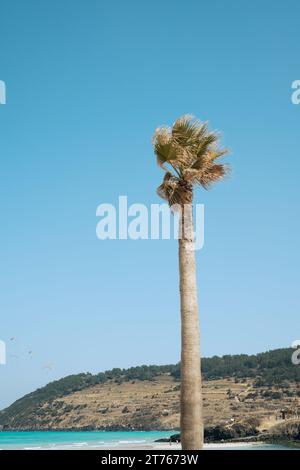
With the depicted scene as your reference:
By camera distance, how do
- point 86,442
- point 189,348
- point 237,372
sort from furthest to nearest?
1. point 237,372
2. point 86,442
3. point 189,348

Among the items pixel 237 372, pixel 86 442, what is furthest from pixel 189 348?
pixel 237 372

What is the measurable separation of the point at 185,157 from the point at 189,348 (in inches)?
198

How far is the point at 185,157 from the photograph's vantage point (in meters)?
17.6

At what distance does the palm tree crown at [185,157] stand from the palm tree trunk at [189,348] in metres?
0.88

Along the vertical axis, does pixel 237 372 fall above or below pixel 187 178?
below

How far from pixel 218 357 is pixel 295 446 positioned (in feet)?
429

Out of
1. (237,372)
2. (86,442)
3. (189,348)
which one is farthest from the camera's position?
(237,372)

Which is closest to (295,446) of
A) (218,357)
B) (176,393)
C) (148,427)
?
(148,427)

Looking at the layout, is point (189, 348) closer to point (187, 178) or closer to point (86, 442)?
point (187, 178)

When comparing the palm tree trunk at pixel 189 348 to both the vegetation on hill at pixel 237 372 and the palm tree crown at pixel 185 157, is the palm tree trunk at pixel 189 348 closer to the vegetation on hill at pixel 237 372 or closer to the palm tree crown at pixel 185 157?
the palm tree crown at pixel 185 157

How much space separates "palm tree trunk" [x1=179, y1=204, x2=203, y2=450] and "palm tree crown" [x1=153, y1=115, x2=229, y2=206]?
88 centimetres

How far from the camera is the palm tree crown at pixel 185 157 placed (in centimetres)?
1761

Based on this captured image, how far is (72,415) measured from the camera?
16312 cm
